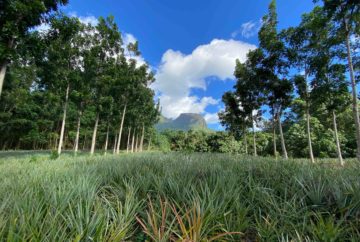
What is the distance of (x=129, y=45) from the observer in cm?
1914

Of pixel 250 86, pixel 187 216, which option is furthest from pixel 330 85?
pixel 187 216

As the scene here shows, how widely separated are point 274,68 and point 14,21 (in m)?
15.0

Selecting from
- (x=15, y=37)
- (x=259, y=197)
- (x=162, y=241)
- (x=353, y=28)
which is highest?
(x=353, y=28)

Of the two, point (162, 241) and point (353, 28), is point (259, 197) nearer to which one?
point (162, 241)

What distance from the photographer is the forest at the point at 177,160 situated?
204 centimetres

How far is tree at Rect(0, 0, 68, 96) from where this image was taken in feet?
22.5

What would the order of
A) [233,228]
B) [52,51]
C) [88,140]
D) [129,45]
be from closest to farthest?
[233,228] < [52,51] < [129,45] < [88,140]

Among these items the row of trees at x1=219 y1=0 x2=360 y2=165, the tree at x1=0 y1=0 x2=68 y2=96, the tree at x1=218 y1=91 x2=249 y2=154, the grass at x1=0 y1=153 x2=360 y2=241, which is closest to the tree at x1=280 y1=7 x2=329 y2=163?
the row of trees at x1=219 y1=0 x2=360 y2=165

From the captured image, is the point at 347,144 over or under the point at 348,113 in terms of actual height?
under

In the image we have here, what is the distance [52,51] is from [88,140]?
35206 mm

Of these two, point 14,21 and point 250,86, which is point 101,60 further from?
point 250,86

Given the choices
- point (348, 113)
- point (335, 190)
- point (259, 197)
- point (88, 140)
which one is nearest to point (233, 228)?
point (259, 197)

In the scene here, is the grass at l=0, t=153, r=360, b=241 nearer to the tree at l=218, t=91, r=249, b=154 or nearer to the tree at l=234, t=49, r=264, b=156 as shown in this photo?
the tree at l=234, t=49, r=264, b=156

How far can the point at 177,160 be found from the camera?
6375 mm
